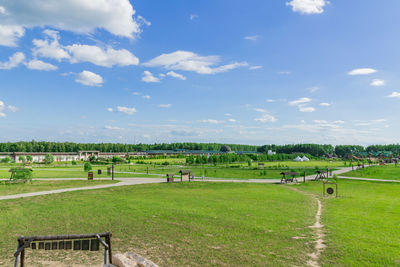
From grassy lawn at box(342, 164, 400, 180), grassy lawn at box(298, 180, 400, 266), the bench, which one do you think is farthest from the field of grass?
the bench

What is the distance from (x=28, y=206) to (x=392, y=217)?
80.9 feet

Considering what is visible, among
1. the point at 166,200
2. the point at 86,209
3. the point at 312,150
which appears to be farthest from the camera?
the point at 312,150

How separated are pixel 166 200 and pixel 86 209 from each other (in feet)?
21.4

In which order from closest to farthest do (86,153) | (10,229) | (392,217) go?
(10,229) → (392,217) → (86,153)

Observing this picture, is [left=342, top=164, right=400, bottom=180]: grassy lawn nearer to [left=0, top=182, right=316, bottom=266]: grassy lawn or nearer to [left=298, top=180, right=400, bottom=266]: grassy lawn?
[left=298, top=180, right=400, bottom=266]: grassy lawn

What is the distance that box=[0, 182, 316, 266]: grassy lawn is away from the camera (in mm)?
9984

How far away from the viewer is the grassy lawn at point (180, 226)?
9984 millimetres

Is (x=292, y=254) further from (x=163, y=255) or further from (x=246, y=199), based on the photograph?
(x=246, y=199)

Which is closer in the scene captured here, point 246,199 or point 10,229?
point 10,229

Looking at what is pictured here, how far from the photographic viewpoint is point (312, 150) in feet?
582

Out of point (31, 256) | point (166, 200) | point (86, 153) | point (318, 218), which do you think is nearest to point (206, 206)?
point (166, 200)

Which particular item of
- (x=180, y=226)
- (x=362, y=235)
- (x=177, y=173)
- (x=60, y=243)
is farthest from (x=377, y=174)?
(x=60, y=243)

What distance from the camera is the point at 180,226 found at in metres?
13.8

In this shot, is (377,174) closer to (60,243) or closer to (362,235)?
(362,235)
